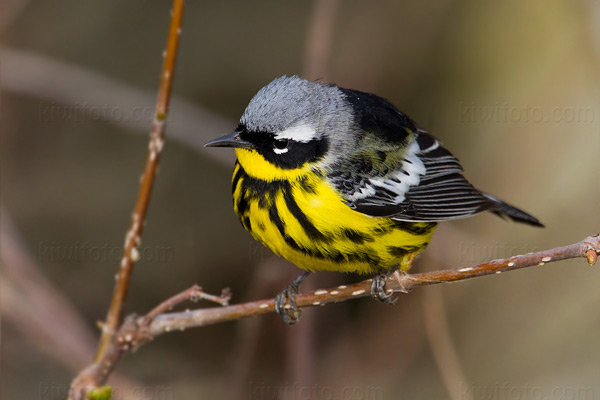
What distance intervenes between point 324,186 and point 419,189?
0.78m

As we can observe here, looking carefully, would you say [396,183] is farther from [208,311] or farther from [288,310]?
[208,311]

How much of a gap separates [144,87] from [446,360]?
11.0 feet

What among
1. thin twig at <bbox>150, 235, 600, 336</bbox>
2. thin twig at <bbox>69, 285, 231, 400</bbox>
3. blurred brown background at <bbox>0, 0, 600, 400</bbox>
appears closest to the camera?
thin twig at <bbox>150, 235, 600, 336</bbox>

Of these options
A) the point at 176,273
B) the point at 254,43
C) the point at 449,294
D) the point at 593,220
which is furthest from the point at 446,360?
the point at 254,43

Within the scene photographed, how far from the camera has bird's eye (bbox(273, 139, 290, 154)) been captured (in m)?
3.43

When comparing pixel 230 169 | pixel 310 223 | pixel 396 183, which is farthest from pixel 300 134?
pixel 230 169

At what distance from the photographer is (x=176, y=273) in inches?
243

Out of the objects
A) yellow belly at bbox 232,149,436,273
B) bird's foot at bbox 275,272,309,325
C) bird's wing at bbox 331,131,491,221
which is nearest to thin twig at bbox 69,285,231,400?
yellow belly at bbox 232,149,436,273

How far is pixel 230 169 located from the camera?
5664 mm

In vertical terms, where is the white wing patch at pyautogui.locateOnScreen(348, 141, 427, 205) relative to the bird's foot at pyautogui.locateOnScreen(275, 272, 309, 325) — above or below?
above

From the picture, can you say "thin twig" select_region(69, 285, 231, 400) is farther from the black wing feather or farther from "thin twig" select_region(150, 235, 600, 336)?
the black wing feather

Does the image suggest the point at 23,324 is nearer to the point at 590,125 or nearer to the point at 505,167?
the point at 505,167

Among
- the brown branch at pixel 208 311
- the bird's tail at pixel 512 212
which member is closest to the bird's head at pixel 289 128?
the brown branch at pixel 208 311

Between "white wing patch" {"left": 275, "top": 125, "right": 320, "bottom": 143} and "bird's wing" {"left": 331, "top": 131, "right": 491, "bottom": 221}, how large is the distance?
0.79 ft
